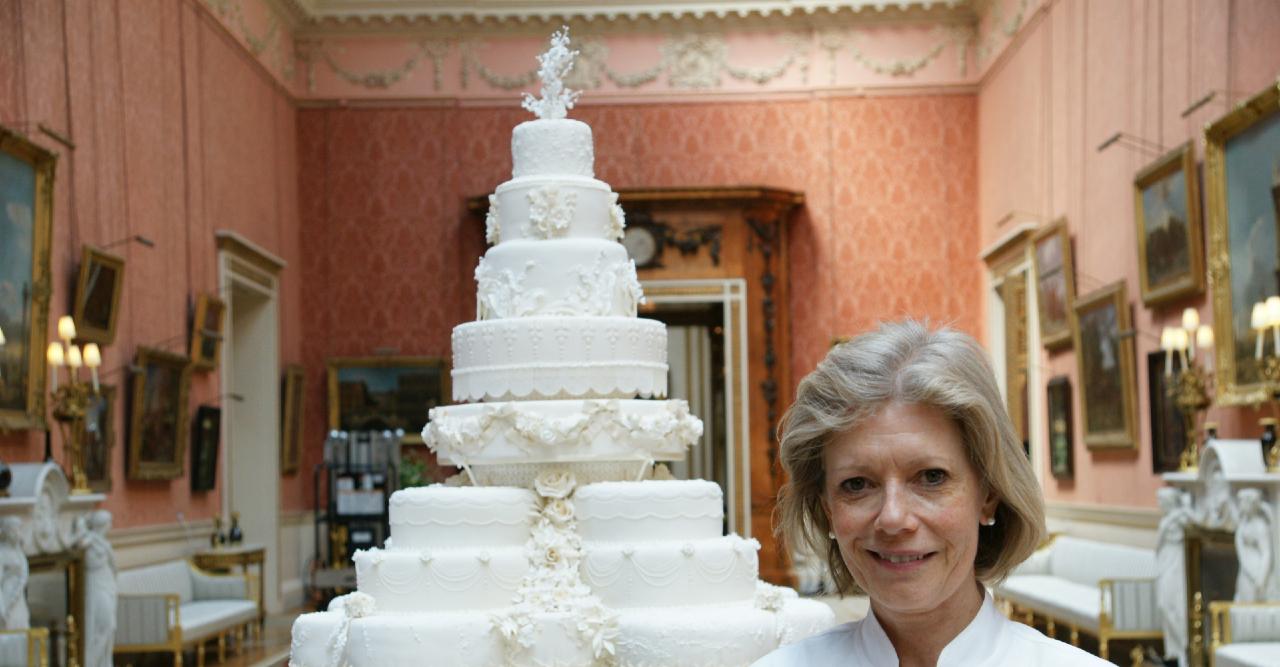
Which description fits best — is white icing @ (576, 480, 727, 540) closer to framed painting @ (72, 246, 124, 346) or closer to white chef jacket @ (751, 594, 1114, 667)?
framed painting @ (72, 246, 124, 346)

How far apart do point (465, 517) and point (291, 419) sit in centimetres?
1142

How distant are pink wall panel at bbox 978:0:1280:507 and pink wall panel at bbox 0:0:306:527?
31.0 ft

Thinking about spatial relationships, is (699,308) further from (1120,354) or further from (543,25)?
(1120,354)

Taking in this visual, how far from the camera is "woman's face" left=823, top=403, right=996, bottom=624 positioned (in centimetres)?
245

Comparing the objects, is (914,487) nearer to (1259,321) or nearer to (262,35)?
(1259,321)

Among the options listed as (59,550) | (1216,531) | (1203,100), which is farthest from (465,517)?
(1203,100)

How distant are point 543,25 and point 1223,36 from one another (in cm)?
1125

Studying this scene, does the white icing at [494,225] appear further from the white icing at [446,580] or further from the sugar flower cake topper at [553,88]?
the white icing at [446,580]

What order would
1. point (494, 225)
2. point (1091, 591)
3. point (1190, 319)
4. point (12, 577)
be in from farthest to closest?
point (1091, 591)
point (1190, 319)
point (494, 225)
point (12, 577)

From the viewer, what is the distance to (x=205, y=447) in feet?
54.9

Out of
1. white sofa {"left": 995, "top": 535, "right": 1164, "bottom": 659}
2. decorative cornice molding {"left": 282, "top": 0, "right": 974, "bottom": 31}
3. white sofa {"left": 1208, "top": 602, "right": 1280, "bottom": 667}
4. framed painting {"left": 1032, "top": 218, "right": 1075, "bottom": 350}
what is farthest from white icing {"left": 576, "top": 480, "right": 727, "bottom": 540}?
decorative cornice molding {"left": 282, "top": 0, "right": 974, "bottom": 31}

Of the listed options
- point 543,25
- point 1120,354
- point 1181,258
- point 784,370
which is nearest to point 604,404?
point 1181,258

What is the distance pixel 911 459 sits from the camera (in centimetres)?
248

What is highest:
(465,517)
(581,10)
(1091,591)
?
(581,10)
